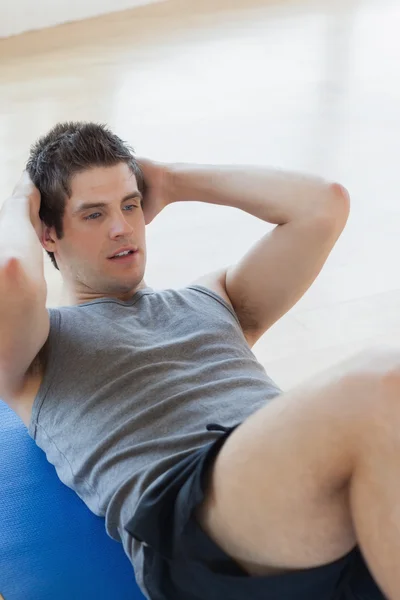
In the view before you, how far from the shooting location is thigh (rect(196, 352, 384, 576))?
1.16 metres

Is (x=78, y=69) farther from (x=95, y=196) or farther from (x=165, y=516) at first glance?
(x=165, y=516)

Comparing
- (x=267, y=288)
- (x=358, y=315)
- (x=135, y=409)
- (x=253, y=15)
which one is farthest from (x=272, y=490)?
(x=253, y=15)

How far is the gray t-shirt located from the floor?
1.20 feet

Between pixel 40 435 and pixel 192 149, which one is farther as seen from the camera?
pixel 192 149

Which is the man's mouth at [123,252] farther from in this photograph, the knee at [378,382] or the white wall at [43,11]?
the white wall at [43,11]

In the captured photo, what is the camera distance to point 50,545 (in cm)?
157

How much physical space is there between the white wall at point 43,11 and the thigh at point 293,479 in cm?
519

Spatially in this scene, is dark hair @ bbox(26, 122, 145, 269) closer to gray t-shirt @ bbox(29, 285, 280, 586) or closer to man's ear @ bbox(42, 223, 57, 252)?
man's ear @ bbox(42, 223, 57, 252)

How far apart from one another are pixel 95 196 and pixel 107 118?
2664mm

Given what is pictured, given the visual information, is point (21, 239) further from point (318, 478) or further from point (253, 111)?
point (253, 111)

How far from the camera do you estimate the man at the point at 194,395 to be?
1176mm

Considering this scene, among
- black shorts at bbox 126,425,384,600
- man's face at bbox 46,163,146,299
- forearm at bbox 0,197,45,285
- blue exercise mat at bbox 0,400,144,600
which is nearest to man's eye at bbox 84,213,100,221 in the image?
man's face at bbox 46,163,146,299

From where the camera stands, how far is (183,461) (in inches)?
52.0

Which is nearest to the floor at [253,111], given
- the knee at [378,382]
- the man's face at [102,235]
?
the man's face at [102,235]
